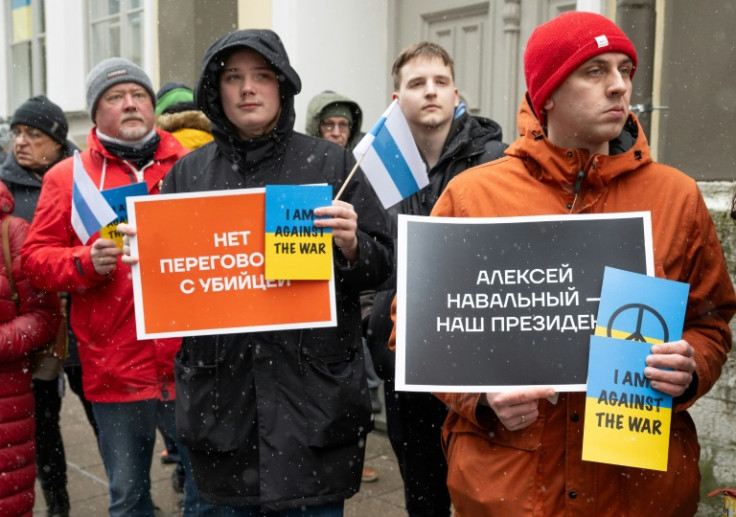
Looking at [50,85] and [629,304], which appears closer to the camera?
[629,304]

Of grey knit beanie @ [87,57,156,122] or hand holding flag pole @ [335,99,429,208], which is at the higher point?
grey knit beanie @ [87,57,156,122]

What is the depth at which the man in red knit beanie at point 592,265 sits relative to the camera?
2240 mm

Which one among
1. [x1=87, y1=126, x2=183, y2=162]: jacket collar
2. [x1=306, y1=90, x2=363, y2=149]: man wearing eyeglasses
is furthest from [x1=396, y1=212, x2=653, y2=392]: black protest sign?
[x1=306, y1=90, x2=363, y2=149]: man wearing eyeglasses

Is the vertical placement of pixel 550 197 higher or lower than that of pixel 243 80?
lower

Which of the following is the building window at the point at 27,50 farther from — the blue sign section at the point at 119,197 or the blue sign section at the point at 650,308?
the blue sign section at the point at 650,308

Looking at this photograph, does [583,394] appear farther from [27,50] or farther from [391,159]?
[27,50]

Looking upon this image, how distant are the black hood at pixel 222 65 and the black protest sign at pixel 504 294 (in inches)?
37.6

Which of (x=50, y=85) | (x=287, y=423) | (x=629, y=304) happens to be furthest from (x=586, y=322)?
(x=50, y=85)

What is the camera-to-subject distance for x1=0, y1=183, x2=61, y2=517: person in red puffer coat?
12.3 ft

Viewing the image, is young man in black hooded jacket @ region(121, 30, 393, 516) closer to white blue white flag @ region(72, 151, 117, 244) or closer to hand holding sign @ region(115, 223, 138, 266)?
hand holding sign @ region(115, 223, 138, 266)

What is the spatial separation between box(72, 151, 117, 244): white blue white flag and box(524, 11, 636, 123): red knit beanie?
5.82ft

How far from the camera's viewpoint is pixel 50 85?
1107 centimetres

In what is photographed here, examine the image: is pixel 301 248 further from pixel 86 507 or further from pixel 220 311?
pixel 86 507

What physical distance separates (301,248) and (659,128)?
8.16 feet
